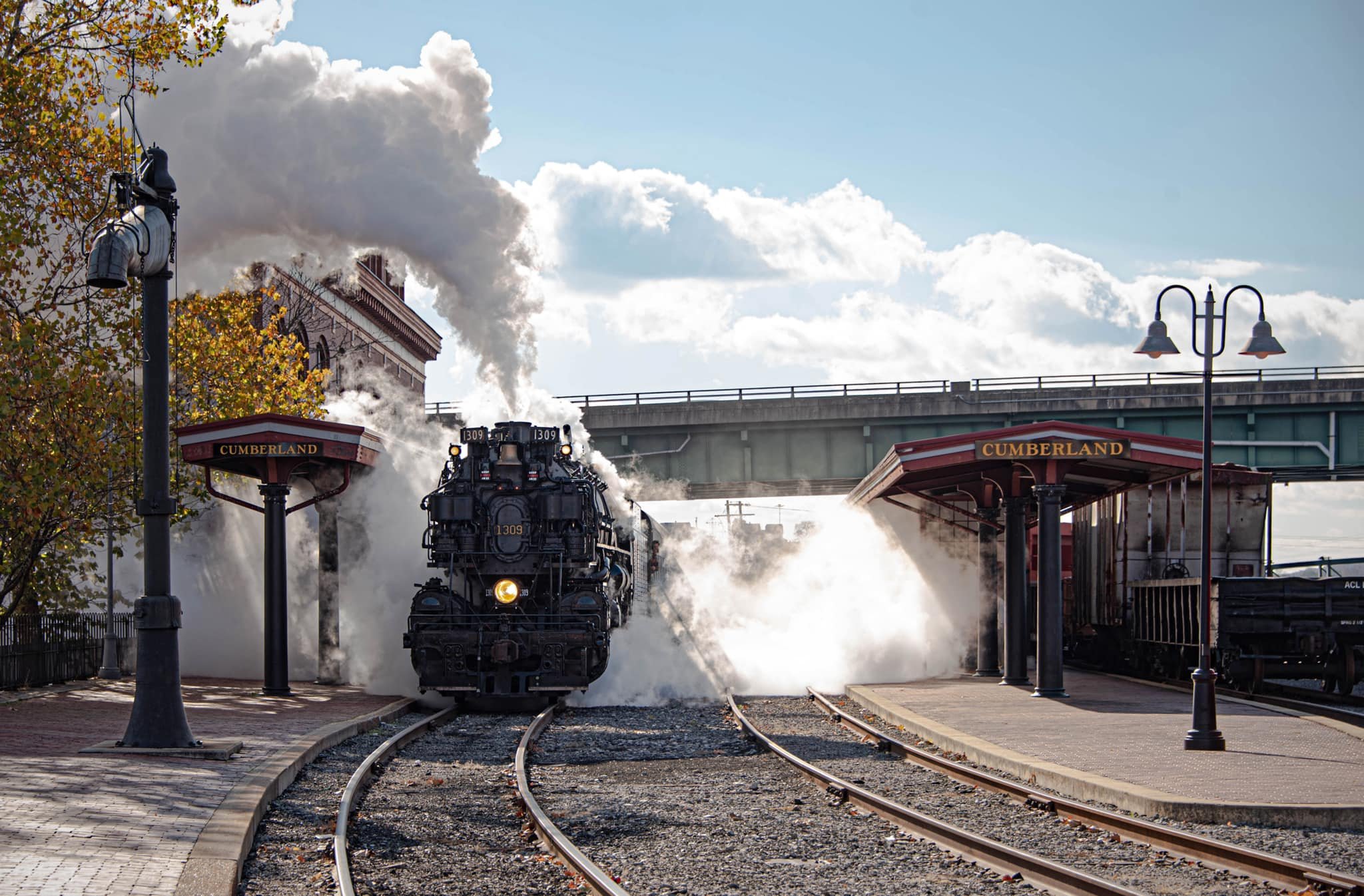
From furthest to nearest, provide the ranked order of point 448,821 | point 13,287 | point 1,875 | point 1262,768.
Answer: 1. point 13,287
2. point 1262,768
3. point 448,821
4. point 1,875

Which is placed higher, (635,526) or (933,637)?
(635,526)

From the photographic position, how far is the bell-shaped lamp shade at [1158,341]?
1459 centimetres

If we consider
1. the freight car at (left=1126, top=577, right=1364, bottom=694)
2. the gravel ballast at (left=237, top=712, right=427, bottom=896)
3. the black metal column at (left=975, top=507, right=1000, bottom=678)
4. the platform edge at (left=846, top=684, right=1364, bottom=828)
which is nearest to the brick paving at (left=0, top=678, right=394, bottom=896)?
the gravel ballast at (left=237, top=712, right=427, bottom=896)

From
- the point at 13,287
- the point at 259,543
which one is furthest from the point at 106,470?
the point at 259,543

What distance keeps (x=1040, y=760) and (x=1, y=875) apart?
843 cm

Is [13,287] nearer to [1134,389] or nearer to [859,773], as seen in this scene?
[859,773]

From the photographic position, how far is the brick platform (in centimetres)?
1026

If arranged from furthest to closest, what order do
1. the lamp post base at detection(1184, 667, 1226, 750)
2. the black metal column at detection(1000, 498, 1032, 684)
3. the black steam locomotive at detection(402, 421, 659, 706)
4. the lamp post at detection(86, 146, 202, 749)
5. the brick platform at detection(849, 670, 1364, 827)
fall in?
the black metal column at detection(1000, 498, 1032, 684) → the black steam locomotive at detection(402, 421, 659, 706) → the lamp post base at detection(1184, 667, 1226, 750) → the lamp post at detection(86, 146, 202, 749) → the brick platform at detection(849, 670, 1364, 827)

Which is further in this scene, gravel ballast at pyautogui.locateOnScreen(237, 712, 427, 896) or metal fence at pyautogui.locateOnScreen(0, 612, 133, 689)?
metal fence at pyautogui.locateOnScreen(0, 612, 133, 689)

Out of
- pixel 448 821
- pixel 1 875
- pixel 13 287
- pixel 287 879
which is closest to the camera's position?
pixel 1 875

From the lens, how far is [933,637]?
27156 millimetres

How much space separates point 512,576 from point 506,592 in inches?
11.6

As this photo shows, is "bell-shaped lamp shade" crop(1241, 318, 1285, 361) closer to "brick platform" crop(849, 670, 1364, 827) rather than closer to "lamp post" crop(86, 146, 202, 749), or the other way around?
"brick platform" crop(849, 670, 1364, 827)

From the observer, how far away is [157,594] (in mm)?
13367
